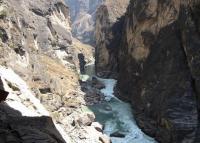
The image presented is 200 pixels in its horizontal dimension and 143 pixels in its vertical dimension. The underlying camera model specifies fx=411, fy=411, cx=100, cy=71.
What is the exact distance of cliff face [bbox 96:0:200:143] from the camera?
180 feet

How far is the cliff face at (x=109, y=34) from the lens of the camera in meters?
104

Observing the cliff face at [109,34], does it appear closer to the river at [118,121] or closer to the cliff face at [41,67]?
the cliff face at [41,67]

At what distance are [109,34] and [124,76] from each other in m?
23.8

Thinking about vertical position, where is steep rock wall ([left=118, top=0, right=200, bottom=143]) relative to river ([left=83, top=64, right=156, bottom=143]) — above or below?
above

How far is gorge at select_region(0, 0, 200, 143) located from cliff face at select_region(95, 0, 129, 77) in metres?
10.3

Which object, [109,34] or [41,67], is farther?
[109,34]

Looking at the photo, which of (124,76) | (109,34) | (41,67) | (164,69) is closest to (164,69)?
(164,69)

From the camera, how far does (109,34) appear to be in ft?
351

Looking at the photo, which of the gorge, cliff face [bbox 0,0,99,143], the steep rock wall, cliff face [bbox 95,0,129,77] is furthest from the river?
cliff face [bbox 95,0,129,77]

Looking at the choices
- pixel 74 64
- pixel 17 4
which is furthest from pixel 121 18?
pixel 17 4

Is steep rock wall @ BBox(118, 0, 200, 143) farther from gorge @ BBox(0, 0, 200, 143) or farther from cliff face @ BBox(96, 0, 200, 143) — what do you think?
gorge @ BBox(0, 0, 200, 143)

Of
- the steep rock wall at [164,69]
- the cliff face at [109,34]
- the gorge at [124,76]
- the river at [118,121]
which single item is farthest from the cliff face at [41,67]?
the cliff face at [109,34]

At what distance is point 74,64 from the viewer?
89750 mm

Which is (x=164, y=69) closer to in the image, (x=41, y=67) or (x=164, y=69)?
(x=164, y=69)
